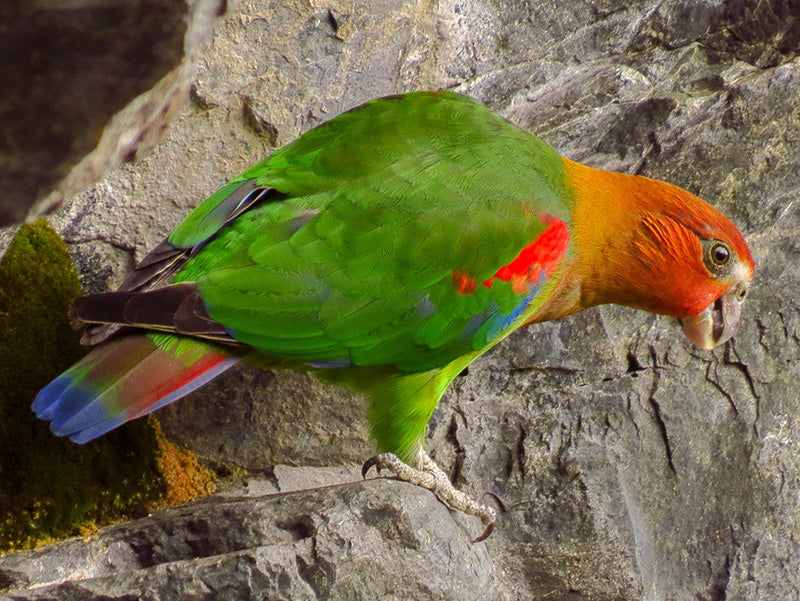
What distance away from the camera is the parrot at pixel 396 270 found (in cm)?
232

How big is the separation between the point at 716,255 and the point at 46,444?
204 cm

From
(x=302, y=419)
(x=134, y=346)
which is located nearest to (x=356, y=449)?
(x=302, y=419)

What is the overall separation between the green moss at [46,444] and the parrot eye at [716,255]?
5.84ft

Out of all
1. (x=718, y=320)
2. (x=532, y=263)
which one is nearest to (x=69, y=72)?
(x=532, y=263)

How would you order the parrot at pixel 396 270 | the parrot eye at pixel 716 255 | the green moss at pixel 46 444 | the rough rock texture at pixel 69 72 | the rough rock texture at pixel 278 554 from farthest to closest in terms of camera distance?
the parrot eye at pixel 716 255 < the green moss at pixel 46 444 < the parrot at pixel 396 270 < the rough rock texture at pixel 278 554 < the rough rock texture at pixel 69 72

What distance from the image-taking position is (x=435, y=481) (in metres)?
2.65

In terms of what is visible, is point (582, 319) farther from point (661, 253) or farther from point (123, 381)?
point (123, 381)

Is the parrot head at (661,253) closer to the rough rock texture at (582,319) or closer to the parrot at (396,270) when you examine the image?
the parrot at (396,270)

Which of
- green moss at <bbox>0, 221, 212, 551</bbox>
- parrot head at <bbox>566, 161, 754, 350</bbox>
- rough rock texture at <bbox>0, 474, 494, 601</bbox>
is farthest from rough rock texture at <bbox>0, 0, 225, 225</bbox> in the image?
parrot head at <bbox>566, 161, 754, 350</bbox>

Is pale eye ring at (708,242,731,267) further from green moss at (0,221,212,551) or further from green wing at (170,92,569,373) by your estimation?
green moss at (0,221,212,551)

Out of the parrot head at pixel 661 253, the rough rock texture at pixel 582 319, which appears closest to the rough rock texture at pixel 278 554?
the rough rock texture at pixel 582 319

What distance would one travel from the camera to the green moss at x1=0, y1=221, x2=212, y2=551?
8.30 feet

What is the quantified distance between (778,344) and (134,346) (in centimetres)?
212

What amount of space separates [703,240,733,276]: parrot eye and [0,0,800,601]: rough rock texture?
440 mm
